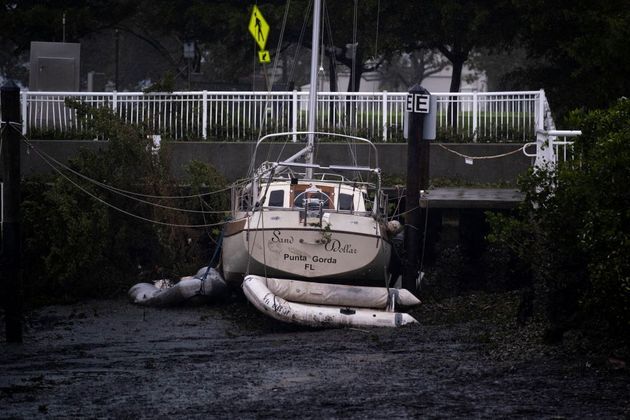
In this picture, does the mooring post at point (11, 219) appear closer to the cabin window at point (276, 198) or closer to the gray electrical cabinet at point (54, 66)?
the cabin window at point (276, 198)

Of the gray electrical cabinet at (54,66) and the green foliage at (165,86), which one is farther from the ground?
the gray electrical cabinet at (54,66)

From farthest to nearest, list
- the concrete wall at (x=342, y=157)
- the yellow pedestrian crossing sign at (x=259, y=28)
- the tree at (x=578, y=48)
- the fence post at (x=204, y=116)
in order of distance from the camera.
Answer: the yellow pedestrian crossing sign at (x=259, y=28)
the fence post at (x=204, y=116)
the concrete wall at (x=342, y=157)
the tree at (x=578, y=48)

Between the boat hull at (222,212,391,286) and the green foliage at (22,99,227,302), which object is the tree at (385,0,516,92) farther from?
the boat hull at (222,212,391,286)

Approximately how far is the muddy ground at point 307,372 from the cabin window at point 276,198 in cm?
224

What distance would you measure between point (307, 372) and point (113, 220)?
8.93 meters

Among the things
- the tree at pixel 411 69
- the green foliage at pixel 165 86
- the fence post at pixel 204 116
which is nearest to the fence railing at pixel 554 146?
the fence post at pixel 204 116

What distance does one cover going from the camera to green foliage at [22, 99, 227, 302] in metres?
20.4

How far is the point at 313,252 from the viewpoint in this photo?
719 inches

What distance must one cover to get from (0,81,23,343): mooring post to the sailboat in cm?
335

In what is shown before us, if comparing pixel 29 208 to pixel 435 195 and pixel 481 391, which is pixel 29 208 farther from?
pixel 481 391

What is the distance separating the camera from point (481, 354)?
1395cm

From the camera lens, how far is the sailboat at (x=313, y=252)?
1714cm

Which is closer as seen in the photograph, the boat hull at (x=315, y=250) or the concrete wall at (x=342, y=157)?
the boat hull at (x=315, y=250)

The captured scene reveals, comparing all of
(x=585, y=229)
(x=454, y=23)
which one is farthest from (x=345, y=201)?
(x=454, y=23)
